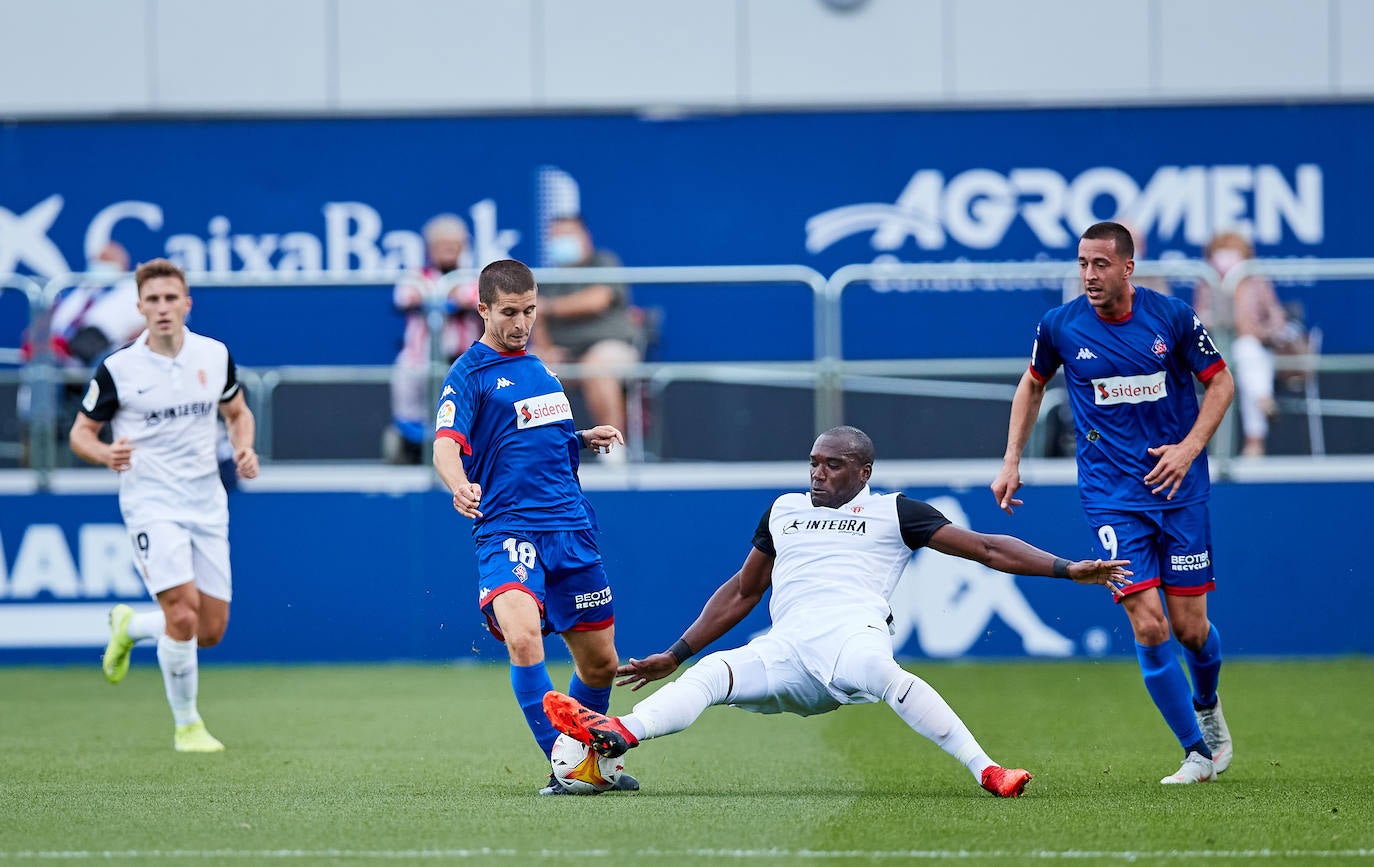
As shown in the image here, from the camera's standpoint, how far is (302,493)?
41.6 feet

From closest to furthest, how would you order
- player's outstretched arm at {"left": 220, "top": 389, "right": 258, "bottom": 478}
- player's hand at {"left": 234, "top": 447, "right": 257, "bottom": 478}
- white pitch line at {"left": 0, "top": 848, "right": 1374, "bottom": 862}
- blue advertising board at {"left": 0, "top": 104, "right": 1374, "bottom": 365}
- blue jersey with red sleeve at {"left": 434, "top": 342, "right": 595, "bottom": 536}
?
1. white pitch line at {"left": 0, "top": 848, "right": 1374, "bottom": 862}
2. blue jersey with red sleeve at {"left": 434, "top": 342, "right": 595, "bottom": 536}
3. player's hand at {"left": 234, "top": 447, "right": 257, "bottom": 478}
4. player's outstretched arm at {"left": 220, "top": 389, "right": 258, "bottom": 478}
5. blue advertising board at {"left": 0, "top": 104, "right": 1374, "bottom": 365}

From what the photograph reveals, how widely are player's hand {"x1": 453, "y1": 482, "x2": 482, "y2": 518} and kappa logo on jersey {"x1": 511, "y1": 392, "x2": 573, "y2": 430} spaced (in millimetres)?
555

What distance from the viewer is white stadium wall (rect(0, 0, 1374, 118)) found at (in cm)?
1592

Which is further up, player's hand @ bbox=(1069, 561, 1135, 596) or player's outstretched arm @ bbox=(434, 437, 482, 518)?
player's outstretched arm @ bbox=(434, 437, 482, 518)

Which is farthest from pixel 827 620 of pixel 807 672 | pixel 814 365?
pixel 814 365

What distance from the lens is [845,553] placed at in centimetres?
706

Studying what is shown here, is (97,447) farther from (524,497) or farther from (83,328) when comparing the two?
(83,328)

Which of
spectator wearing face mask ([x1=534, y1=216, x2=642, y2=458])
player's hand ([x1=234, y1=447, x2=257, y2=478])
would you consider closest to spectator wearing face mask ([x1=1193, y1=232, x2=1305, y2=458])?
spectator wearing face mask ([x1=534, y1=216, x2=642, y2=458])

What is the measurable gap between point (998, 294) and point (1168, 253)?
2.55 metres

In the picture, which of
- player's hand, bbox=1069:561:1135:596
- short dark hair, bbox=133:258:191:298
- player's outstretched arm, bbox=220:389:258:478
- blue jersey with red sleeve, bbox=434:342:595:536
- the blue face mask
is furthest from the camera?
the blue face mask

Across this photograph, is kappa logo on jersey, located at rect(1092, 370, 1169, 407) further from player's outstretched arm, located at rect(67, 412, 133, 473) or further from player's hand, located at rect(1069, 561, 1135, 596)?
player's outstretched arm, located at rect(67, 412, 133, 473)

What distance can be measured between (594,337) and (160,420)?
3.96 m

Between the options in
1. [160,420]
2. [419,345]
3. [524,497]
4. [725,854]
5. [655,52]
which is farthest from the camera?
[655,52]

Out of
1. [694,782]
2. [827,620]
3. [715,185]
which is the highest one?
[715,185]
